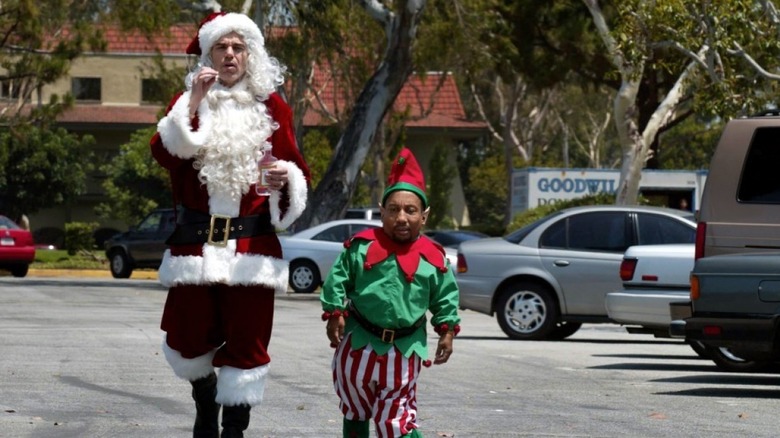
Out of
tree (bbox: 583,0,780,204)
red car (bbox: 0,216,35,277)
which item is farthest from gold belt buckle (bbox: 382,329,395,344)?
red car (bbox: 0,216,35,277)

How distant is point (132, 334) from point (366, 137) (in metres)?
14.7

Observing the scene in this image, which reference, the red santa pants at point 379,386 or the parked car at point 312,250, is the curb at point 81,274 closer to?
the parked car at point 312,250

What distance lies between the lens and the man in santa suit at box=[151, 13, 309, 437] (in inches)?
271

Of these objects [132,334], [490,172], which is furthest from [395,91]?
[490,172]

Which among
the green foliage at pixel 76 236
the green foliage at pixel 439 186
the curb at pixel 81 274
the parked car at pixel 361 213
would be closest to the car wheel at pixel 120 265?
the curb at pixel 81 274

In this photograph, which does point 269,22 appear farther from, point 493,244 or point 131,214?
point 131,214

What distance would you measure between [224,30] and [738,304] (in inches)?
217

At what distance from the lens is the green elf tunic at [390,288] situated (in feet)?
22.1

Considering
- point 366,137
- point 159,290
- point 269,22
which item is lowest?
point 159,290

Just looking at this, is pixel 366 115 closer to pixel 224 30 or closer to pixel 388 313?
pixel 224 30

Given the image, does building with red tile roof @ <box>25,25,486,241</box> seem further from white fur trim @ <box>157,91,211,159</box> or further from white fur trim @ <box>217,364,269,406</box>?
white fur trim @ <box>217,364,269,406</box>

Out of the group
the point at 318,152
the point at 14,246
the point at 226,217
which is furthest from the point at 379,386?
the point at 318,152

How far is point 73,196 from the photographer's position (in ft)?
195

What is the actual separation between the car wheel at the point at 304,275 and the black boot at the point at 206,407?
2123 cm
